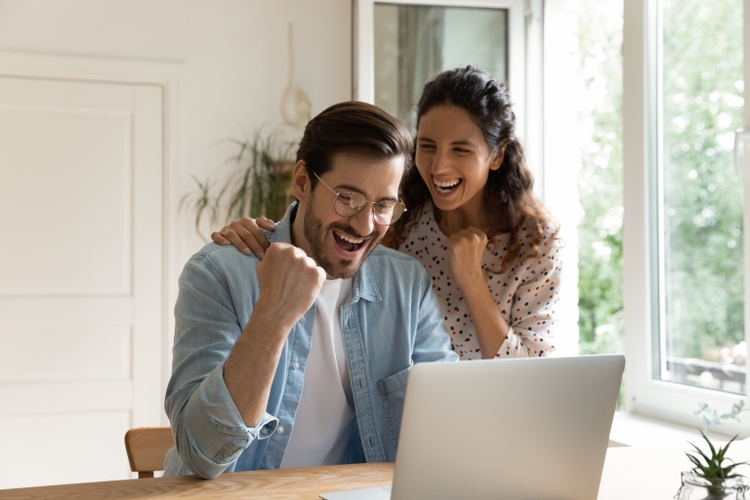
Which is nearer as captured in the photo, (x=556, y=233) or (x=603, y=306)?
(x=556, y=233)

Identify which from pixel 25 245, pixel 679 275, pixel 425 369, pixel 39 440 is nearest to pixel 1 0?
pixel 25 245

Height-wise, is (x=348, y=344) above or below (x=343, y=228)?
below

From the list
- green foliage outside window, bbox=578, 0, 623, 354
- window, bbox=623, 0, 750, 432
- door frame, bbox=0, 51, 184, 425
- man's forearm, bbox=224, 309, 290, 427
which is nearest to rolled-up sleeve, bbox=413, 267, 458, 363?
man's forearm, bbox=224, 309, 290, 427

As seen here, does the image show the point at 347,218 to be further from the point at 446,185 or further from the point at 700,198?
the point at 700,198

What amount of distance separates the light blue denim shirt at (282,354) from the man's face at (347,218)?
0.09 metres

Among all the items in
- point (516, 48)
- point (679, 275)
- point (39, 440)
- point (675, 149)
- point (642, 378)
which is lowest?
point (39, 440)

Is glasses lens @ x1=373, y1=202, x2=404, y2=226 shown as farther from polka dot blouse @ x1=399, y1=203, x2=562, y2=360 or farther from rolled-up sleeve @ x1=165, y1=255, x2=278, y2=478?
polka dot blouse @ x1=399, y1=203, x2=562, y2=360

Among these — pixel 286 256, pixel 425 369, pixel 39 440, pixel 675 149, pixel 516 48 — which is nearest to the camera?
pixel 425 369

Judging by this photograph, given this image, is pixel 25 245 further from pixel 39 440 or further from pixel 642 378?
pixel 642 378

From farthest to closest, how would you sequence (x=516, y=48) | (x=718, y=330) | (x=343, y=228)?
(x=516, y=48), (x=718, y=330), (x=343, y=228)

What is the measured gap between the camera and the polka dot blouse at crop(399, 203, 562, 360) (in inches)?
82.3

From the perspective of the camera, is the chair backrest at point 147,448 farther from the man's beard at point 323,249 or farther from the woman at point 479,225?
the woman at point 479,225

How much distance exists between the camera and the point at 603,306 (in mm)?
5684

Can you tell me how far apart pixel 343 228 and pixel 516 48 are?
247 cm
